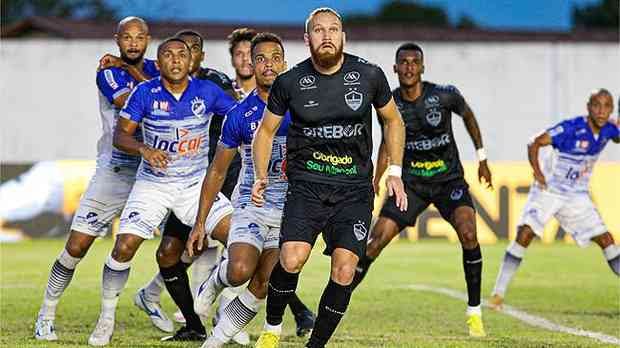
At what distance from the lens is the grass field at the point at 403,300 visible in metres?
11.1

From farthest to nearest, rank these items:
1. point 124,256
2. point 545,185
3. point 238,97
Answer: point 545,185 < point 238,97 < point 124,256

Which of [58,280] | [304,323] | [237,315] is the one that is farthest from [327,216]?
[58,280]

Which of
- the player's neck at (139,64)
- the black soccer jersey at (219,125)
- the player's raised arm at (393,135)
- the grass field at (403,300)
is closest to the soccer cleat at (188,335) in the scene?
the grass field at (403,300)

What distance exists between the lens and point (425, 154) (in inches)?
486

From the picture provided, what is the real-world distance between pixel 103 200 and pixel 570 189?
5789 mm

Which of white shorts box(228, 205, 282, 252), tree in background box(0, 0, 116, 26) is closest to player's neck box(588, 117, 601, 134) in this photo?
white shorts box(228, 205, 282, 252)

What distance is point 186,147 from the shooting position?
1042 centimetres

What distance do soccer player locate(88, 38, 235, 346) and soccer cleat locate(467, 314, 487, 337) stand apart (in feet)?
7.74

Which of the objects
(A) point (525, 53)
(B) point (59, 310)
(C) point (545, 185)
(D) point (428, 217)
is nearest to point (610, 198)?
Answer: (D) point (428, 217)

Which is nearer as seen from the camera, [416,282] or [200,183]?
[200,183]

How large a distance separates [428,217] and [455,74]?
8.57 meters

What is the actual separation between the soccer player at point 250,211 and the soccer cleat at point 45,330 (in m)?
1.63

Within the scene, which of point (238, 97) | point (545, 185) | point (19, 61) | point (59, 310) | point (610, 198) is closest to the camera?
point (238, 97)

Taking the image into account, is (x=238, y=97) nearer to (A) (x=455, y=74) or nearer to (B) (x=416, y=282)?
(B) (x=416, y=282)
